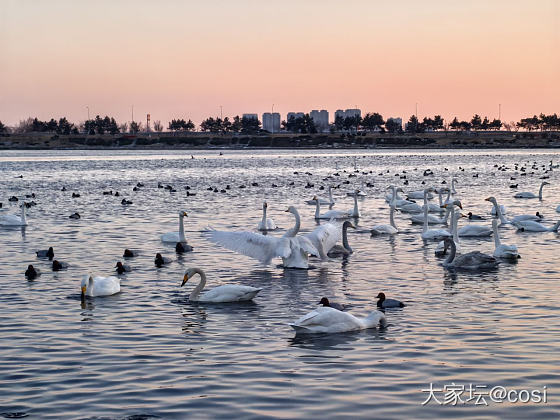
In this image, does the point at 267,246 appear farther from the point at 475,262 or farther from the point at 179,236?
the point at 179,236

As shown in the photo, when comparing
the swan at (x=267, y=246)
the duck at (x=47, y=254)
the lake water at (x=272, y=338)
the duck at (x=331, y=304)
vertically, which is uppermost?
the swan at (x=267, y=246)

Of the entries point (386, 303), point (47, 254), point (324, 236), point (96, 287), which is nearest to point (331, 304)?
point (386, 303)

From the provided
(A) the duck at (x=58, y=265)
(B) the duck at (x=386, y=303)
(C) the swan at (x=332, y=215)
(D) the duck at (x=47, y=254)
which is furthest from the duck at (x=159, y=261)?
(C) the swan at (x=332, y=215)

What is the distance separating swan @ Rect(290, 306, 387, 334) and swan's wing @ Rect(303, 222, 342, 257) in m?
7.59

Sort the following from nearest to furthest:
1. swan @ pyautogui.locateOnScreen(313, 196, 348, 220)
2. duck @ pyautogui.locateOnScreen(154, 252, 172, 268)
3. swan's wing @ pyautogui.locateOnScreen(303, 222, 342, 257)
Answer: duck @ pyautogui.locateOnScreen(154, 252, 172, 268), swan's wing @ pyautogui.locateOnScreen(303, 222, 342, 257), swan @ pyautogui.locateOnScreen(313, 196, 348, 220)

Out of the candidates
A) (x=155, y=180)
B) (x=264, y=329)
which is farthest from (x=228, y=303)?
(x=155, y=180)

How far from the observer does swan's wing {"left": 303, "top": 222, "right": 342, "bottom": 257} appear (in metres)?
21.1

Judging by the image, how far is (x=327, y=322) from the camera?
13.1 m

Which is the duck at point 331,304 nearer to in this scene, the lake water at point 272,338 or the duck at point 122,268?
the lake water at point 272,338

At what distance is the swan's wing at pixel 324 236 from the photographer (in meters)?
21.1

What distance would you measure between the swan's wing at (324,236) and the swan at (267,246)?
0.48 m

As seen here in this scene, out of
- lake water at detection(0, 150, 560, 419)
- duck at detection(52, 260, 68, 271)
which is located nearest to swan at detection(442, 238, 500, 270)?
lake water at detection(0, 150, 560, 419)

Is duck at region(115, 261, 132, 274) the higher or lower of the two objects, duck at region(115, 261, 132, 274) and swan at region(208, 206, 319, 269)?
the lower

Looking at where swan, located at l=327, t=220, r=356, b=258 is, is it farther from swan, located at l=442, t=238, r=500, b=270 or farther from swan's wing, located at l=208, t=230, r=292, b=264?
swan, located at l=442, t=238, r=500, b=270
